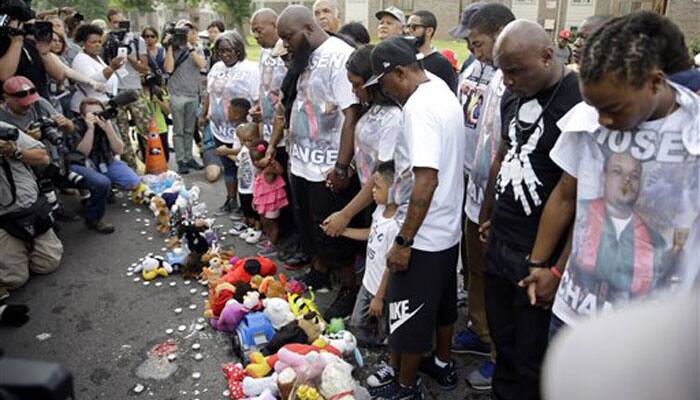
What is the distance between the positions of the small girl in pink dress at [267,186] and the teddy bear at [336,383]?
222 cm

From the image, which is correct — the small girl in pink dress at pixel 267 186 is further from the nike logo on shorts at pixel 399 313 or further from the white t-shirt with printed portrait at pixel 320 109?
the nike logo on shorts at pixel 399 313

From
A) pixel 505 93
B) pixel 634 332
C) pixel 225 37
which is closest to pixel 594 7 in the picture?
pixel 225 37

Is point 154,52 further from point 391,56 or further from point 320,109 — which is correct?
point 391,56

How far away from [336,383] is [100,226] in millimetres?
3698

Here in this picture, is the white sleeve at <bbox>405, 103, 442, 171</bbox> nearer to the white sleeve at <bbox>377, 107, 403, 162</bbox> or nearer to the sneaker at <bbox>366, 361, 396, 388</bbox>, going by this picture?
the white sleeve at <bbox>377, 107, 403, 162</bbox>

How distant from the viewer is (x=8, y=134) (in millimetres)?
3971

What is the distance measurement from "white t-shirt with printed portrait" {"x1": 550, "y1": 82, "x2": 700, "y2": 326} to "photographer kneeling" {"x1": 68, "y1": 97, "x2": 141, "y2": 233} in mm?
4675

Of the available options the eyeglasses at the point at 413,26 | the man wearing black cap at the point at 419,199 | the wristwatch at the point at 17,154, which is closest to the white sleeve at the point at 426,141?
the man wearing black cap at the point at 419,199

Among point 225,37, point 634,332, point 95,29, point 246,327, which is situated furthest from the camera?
point 95,29

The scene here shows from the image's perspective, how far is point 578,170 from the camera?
6.24 feet

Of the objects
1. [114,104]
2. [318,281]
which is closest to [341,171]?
[318,281]

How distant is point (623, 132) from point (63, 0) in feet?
131

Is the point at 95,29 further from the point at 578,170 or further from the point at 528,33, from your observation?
the point at 578,170

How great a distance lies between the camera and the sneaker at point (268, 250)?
187 inches
